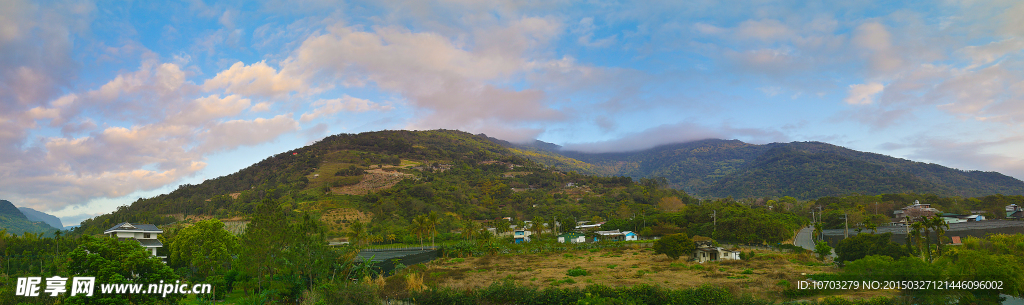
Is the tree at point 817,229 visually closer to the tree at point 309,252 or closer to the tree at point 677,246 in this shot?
the tree at point 677,246

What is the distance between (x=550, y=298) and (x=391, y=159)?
5739 inches

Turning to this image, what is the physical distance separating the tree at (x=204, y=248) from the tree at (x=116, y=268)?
49.3 ft

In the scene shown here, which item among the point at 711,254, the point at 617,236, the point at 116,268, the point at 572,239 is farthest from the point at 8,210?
the point at 711,254

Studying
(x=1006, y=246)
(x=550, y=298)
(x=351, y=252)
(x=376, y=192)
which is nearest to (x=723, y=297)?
(x=550, y=298)

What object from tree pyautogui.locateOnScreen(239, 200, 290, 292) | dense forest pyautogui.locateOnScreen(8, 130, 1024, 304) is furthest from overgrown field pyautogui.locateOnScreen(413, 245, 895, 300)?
tree pyautogui.locateOnScreen(239, 200, 290, 292)

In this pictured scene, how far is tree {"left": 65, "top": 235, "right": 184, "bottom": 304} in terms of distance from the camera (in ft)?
49.3

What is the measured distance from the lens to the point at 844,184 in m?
161

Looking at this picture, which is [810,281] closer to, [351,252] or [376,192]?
[351,252]

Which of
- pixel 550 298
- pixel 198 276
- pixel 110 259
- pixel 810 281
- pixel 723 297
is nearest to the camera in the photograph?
pixel 110 259

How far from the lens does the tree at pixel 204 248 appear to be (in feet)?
100

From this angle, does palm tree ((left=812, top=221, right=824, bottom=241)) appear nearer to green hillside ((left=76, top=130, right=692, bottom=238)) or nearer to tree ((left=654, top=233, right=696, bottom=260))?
tree ((left=654, top=233, right=696, bottom=260))

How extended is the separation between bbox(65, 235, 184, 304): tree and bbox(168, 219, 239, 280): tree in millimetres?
15039

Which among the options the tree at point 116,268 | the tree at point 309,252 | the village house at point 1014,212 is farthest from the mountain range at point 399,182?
the tree at point 116,268

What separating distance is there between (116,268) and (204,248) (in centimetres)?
1739
